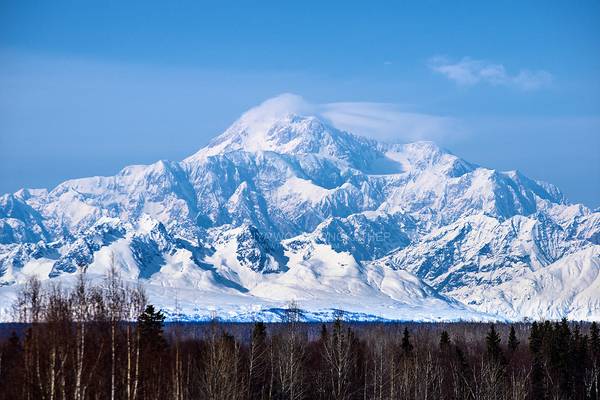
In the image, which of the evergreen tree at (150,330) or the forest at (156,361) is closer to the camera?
the forest at (156,361)

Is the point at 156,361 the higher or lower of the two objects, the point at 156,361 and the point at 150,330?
the lower

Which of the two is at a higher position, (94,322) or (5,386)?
(94,322)

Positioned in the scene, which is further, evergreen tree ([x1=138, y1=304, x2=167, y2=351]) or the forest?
evergreen tree ([x1=138, y1=304, x2=167, y2=351])

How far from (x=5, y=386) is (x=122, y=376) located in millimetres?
7140

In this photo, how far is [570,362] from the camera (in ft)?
419

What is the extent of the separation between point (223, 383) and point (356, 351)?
54.8 meters

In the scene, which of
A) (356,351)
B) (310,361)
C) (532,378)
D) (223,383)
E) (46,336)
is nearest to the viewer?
(46,336)

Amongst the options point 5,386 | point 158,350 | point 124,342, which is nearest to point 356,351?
point 158,350

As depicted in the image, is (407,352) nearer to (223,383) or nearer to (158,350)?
(223,383)

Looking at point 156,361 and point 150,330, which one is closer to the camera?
point 156,361

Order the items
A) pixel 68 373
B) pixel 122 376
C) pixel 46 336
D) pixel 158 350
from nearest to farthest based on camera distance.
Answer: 1. pixel 46 336
2. pixel 68 373
3. pixel 122 376
4. pixel 158 350

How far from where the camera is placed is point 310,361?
14962 cm

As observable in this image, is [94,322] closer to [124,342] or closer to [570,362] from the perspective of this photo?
[124,342]

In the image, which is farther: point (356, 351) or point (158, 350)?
point (356, 351)
